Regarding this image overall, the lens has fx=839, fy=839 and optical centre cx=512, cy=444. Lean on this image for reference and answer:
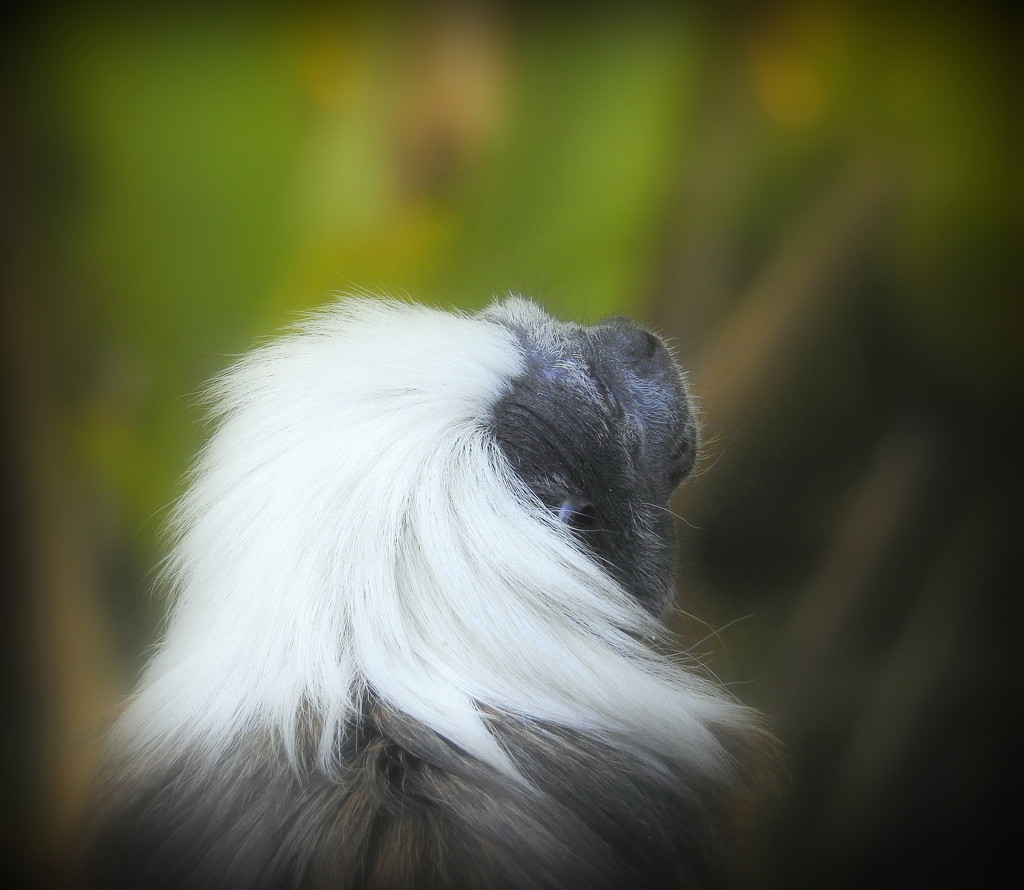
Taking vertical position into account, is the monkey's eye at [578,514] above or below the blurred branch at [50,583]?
above

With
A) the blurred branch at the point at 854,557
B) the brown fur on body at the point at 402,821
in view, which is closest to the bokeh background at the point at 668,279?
the blurred branch at the point at 854,557

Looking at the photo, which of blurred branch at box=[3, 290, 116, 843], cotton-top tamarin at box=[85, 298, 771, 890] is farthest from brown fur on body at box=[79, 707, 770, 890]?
blurred branch at box=[3, 290, 116, 843]

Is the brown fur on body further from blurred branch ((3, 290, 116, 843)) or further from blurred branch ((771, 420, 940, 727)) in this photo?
blurred branch ((771, 420, 940, 727))

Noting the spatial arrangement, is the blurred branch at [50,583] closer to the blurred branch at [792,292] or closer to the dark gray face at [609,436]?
the dark gray face at [609,436]

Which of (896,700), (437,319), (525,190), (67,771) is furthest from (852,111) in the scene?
(67,771)

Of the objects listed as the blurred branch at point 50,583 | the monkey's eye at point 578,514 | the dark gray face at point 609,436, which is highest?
the dark gray face at point 609,436

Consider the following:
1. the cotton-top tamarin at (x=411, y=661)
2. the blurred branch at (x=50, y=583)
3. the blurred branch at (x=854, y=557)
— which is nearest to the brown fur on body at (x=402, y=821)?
the cotton-top tamarin at (x=411, y=661)

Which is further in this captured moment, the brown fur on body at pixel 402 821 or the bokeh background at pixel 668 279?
the bokeh background at pixel 668 279
